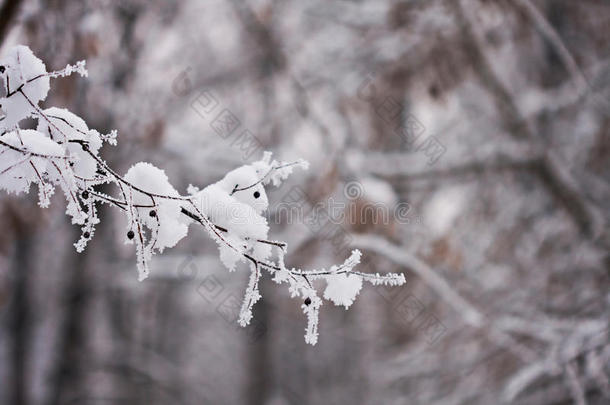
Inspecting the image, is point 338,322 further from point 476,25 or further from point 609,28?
point 476,25

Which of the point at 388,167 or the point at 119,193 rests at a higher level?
the point at 388,167

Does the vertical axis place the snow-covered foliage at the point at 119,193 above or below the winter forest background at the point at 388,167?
below

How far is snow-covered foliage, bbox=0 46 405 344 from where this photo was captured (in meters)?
1.10

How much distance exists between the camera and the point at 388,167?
4527 mm

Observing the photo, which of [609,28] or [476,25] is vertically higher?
[609,28]

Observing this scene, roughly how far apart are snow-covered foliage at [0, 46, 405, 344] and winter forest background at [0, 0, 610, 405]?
5.43 ft

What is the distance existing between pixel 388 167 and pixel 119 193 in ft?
11.8

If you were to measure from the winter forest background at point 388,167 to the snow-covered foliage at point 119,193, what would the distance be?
1655mm

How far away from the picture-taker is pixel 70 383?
621 centimetres

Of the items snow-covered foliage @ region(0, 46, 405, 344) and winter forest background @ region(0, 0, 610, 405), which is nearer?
snow-covered foliage @ region(0, 46, 405, 344)

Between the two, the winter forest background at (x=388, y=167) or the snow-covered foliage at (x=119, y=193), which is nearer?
the snow-covered foliage at (x=119, y=193)

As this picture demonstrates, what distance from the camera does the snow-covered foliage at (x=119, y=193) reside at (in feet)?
3.60

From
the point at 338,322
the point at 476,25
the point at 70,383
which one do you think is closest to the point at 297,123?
the point at 476,25

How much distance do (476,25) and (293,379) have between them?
1225 cm
